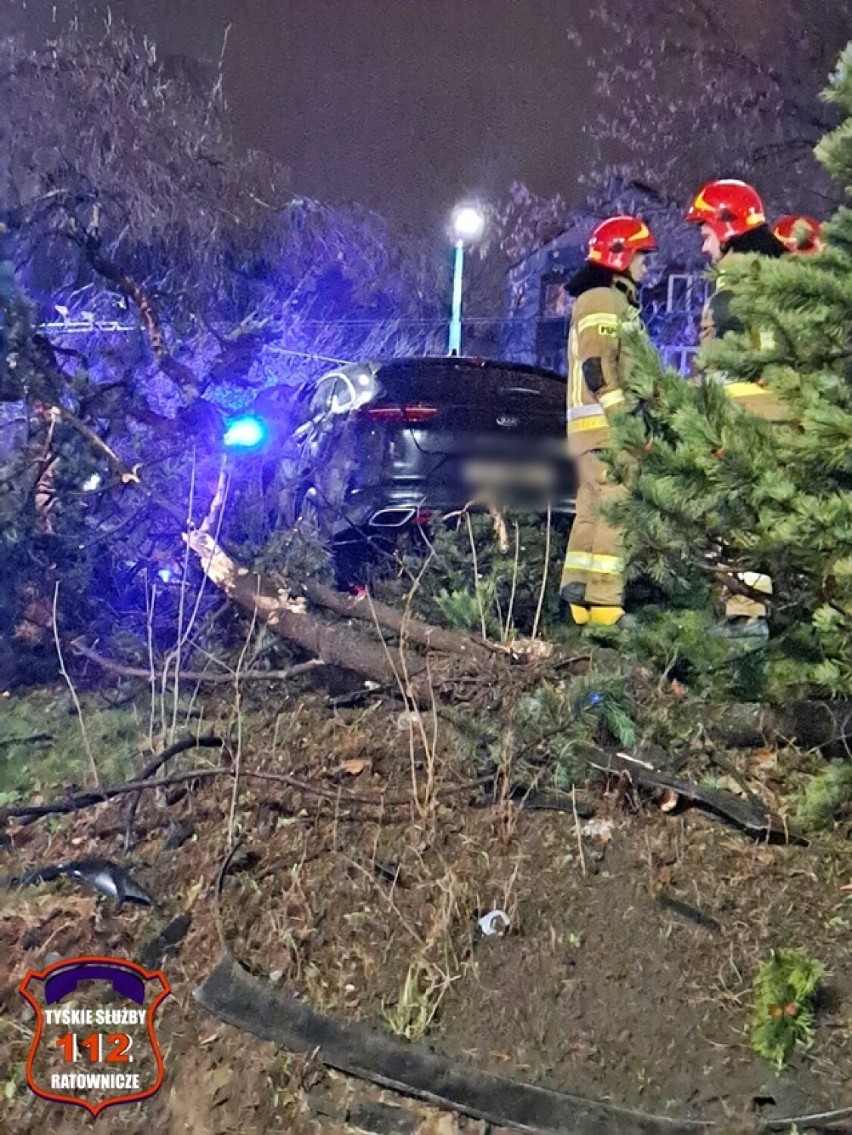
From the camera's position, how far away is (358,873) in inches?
121

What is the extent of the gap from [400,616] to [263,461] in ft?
6.01

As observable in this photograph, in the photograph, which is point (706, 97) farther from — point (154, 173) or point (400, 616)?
point (400, 616)

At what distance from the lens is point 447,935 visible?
269 centimetres

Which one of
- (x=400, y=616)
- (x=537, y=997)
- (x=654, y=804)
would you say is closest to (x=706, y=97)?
(x=400, y=616)

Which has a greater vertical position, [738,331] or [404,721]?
[738,331]

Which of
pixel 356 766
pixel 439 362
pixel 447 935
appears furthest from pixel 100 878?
pixel 439 362

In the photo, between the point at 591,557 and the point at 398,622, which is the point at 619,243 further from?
the point at 398,622

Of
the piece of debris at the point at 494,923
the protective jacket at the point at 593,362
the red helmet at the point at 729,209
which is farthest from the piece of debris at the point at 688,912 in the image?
the red helmet at the point at 729,209

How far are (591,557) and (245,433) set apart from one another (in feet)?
8.00

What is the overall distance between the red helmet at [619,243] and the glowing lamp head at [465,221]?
1074cm

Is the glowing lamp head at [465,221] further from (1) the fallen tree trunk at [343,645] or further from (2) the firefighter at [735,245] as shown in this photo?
(1) the fallen tree trunk at [343,645]

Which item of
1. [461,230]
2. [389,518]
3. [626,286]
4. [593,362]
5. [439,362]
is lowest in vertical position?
[389,518]

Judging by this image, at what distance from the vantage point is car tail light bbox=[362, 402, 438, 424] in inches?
200

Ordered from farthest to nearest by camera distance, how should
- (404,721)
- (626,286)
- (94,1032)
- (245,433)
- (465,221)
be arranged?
(465,221)
(245,433)
(626,286)
(404,721)
(94,1032)
